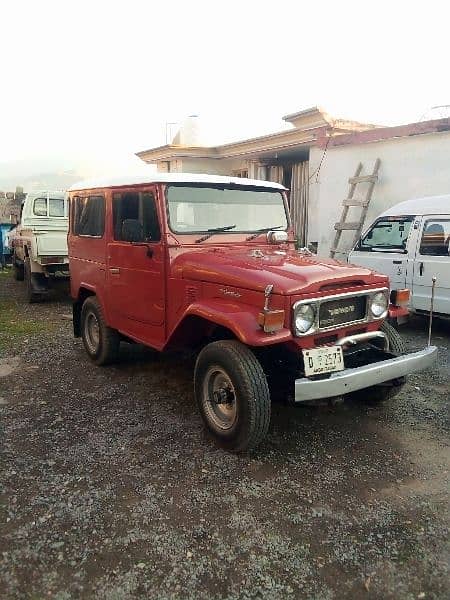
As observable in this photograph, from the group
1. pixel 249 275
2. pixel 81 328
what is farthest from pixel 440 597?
pixel 81 328

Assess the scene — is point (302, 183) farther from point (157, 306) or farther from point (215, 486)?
point (215, 486)

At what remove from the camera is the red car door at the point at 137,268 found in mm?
4324

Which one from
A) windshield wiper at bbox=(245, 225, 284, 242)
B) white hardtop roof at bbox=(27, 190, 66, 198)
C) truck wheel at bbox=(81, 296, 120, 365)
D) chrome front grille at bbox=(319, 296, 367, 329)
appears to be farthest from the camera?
white hardtop roof at bbox=(27, 190, 66, 198)

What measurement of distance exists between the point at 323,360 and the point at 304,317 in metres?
0.33

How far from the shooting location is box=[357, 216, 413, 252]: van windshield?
703 centimetres

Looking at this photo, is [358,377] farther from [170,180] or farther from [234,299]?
[170,180]

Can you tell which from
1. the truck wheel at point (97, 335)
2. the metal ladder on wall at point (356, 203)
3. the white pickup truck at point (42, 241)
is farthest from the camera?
the metal ladder on wall at point (356, 203)

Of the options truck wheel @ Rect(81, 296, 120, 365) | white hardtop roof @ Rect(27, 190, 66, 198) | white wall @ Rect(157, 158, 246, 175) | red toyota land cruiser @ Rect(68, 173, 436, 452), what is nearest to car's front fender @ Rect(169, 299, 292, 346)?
A: red toyota land cruiser @ Rect(68, 173, 436, 452)

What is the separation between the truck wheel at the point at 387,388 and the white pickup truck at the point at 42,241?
6575 millimetres

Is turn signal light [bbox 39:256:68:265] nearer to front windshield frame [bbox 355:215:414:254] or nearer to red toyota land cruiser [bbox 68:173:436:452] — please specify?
red toyota land cruiser [bbox 68:173:436:452]

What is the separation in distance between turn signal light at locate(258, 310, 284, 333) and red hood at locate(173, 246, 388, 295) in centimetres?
20

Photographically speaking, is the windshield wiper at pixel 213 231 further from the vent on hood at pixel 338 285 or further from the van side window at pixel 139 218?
the vent on hood at pixel 338 285

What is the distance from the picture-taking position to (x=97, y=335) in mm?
5602

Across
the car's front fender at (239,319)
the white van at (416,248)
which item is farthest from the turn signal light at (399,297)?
the white van at (416,248)
